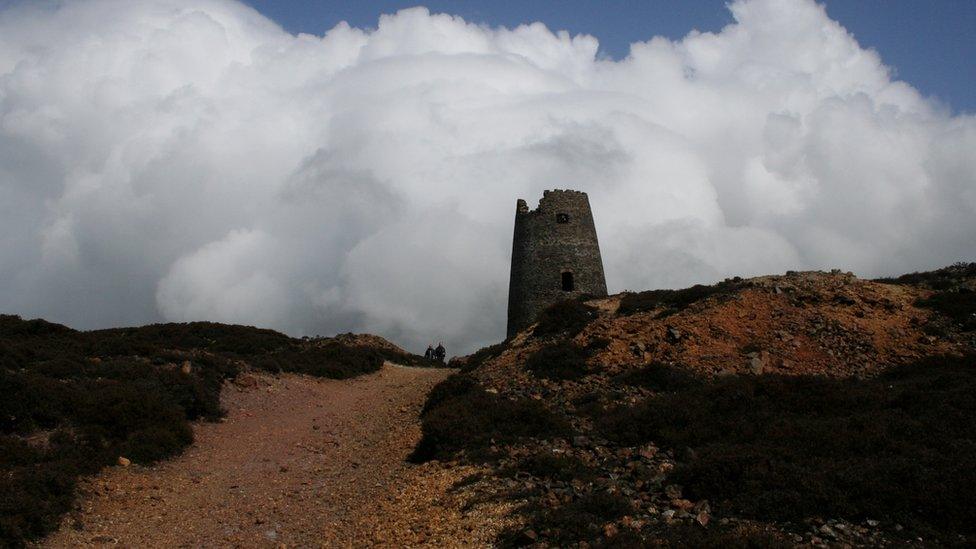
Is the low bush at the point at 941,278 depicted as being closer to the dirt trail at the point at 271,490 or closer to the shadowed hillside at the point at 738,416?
the shadowed hillside at the point at 738,416

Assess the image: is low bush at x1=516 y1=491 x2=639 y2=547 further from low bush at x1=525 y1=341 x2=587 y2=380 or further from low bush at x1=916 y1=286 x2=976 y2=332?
low bush at x1=916 y1=286 x2=976 y2=332

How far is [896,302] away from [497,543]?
671 inches

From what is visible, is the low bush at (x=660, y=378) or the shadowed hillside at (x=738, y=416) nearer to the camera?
the shadowed hillside at (x=738, y=416)

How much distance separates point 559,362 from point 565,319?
4852 millimetres

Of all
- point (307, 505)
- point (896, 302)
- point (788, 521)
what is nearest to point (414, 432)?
point (307, 505)

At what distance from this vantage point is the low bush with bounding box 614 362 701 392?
55.8 feet

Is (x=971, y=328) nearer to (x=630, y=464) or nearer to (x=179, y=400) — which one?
(x=630, y=464)

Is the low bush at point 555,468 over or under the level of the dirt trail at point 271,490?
over

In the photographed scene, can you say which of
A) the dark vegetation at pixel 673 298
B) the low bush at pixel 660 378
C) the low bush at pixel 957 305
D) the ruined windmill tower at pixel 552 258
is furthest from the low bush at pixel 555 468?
the ruined windmill tower at pixel 552 258

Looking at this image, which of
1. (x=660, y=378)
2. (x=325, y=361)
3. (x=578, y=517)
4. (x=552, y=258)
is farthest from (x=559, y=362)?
(x=552, y=258)

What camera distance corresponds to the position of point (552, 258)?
32719mm

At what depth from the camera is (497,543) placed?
9.47 meters

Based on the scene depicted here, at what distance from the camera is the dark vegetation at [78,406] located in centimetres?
1058

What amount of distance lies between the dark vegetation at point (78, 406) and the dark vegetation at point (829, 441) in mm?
9765
